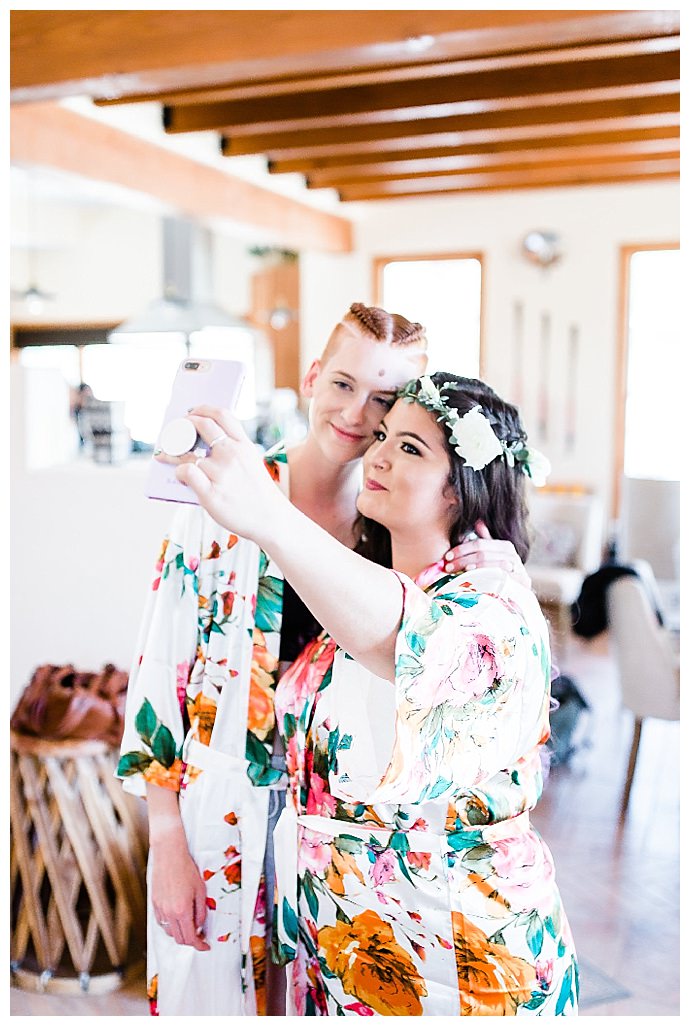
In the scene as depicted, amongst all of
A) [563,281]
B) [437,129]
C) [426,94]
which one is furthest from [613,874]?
[563,281]

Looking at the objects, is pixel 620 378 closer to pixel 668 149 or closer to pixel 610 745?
pixel 668 149

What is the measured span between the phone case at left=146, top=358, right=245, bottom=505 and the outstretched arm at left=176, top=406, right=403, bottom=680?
0.05 m

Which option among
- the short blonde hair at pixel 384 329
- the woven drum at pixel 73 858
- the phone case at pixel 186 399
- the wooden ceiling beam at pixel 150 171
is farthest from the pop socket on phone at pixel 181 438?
the wooden ceiling beam at pixel 150 171

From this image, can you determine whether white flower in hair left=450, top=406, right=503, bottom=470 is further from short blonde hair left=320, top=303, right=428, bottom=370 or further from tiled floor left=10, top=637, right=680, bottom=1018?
tiled floor left=10, top=637, right=680, bottom=1018

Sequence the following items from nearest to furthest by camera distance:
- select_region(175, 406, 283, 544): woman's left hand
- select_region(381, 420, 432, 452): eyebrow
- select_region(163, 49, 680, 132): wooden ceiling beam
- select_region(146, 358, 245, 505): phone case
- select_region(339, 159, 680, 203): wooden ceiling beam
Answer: select_region(175, 406, 283, 544): woman's left hand < select_region(146, 358, 245, 505): phone case < select_region(381, 420, 432, 452): eyebrow < select_region(163, 49, 680, 132): wooden ceiling beam < select_region(339, 159, 680, 203): wooden ceiling beam

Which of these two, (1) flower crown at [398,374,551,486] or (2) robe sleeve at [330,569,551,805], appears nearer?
(2) robe sleeve at [330,569,551,805]

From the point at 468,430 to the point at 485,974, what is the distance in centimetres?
66

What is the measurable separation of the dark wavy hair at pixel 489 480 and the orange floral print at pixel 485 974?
1.57 feet

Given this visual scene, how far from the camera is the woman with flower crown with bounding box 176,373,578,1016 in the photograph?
3.60ft

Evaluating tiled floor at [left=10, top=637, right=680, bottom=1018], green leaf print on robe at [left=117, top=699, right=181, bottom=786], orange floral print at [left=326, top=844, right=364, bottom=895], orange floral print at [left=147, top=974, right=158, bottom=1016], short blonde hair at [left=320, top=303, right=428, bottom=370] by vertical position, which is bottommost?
tiled floor at [left=10, top=637, right=680, bottom=1018]

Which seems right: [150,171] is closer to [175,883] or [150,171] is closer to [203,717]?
[203,717]

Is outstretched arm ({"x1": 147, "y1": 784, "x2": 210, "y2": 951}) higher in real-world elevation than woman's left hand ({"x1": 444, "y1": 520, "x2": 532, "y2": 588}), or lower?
lower

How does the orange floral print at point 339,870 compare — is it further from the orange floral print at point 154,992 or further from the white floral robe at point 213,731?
the orange floral print at point 154,992

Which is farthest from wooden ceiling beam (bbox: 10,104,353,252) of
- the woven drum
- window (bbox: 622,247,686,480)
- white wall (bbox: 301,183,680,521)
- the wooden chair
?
the wooden chair
